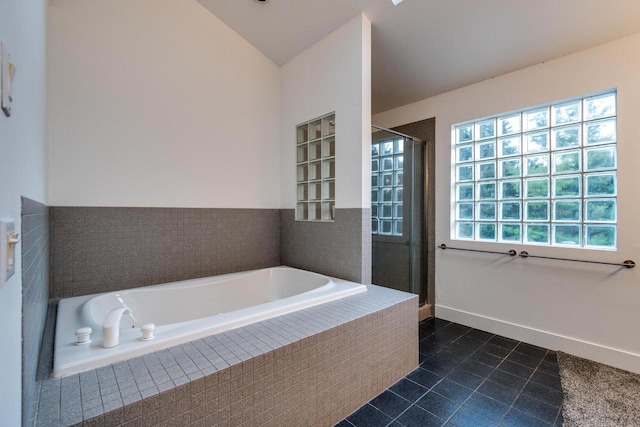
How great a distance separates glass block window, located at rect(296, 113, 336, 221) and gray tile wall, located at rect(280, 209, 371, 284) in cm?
12

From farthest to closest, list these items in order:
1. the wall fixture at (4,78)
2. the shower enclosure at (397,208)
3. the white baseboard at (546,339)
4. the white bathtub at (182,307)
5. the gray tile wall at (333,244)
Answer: the shower enclosure at (397,208), the gray tile wall at (333,244), the white baseboard at (546,339), the white bathtub at (182,307), the wall fixture at (4,78)

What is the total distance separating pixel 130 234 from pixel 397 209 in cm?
236

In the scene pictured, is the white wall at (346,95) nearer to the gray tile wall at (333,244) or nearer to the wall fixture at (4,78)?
the gray tile wall at (333,244)

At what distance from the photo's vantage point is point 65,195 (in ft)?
Result: 6.26

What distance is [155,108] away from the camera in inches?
87.4

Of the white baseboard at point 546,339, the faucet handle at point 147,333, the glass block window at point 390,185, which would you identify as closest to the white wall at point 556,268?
the white baseboard at point 546,339

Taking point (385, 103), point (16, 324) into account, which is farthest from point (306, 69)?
point (16, 324)

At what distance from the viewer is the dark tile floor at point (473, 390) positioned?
156 centimetres

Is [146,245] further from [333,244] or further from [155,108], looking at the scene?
[333,244]

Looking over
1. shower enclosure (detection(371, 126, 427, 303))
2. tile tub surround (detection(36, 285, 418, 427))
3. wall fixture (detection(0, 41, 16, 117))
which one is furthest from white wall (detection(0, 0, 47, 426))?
shower enclosure (detection(371, 126, 427, 303))

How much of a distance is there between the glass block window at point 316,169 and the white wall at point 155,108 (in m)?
0.36

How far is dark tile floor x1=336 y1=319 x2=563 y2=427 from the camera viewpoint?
5.13 ft

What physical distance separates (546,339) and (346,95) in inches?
102

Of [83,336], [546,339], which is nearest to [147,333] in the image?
[83,336]
